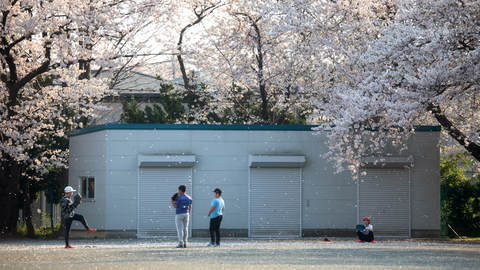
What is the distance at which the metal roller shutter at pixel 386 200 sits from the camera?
20.6 metres

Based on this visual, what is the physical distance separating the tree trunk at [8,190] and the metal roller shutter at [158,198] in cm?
614

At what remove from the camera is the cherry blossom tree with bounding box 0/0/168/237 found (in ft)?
68.9

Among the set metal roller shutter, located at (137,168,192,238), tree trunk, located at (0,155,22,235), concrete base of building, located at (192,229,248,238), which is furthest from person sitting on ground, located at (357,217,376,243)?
tree trunk, located at (0,155,22,235)

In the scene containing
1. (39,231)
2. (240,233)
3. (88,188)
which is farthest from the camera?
(39,231)

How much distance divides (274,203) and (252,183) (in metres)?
1.03

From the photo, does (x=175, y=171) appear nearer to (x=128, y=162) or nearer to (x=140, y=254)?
(x=128, y=162)

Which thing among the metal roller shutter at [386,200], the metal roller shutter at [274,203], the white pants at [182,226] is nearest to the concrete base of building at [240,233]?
the metal roller shutter at [274,203]

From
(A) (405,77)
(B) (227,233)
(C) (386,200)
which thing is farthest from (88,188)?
(A) (405,77)

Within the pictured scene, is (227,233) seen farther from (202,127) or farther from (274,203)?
(202,127)

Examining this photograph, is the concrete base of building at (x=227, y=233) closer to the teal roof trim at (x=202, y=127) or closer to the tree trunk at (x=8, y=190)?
the teal roof trim at (x=202, y=127)

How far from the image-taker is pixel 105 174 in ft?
66.0

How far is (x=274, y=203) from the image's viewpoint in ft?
66.9

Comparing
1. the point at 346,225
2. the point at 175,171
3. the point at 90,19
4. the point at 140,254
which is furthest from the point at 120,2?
Answer: the point at 140,254

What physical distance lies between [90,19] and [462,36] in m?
13.2
